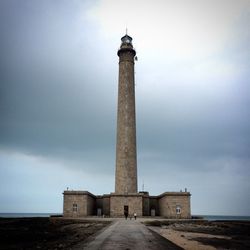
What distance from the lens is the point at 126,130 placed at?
163ft

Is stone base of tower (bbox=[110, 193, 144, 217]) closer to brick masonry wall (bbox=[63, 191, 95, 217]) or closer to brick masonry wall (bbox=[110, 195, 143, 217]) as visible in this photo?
brick masonry wall (bbox=[110, 195, 143, 217])

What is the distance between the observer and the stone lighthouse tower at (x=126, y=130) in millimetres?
48281

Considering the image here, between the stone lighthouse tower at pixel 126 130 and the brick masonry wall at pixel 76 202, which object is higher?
the stone lighthouse tower at pixel 126 130

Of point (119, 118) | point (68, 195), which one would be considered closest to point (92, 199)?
point (68, 195)

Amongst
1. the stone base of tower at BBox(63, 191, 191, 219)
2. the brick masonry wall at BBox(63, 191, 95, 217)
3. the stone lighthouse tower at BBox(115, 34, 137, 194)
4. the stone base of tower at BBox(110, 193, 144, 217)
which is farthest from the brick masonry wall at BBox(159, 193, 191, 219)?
the brick masonry wall at BBox(63, 191, 95, 217)

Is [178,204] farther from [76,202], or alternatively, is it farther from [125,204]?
[76,202]

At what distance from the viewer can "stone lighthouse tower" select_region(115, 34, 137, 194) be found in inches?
1901

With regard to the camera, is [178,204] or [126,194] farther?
[178,204]

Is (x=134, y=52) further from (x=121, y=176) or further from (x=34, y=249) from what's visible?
(x=34, y=249)

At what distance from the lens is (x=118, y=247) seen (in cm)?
1439

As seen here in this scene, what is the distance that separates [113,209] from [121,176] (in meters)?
4.88

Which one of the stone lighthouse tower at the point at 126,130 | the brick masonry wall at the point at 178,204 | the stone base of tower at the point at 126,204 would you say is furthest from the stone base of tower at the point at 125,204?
the brick masonry wall at the point at 178,204

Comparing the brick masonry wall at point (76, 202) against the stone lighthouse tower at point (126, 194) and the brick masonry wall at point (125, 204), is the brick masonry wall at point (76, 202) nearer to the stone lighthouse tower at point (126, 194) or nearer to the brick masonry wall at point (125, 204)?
the stone lighthouse tower at point (126, 194)

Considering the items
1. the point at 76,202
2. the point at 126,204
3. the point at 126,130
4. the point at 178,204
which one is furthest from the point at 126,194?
the point at 126,130
